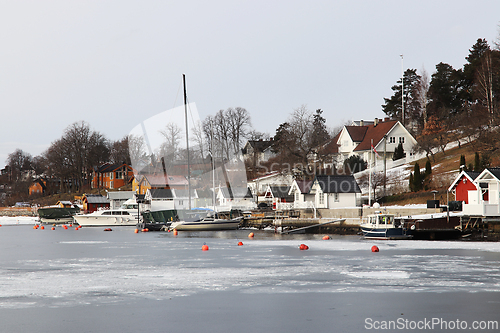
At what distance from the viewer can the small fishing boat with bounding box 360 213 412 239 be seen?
118 ft

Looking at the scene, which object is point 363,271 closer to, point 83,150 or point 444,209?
point 444,209

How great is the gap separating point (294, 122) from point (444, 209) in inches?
1446

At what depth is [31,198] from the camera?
378 feet

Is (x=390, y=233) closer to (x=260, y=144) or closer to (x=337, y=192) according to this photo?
(x=337, y=192)

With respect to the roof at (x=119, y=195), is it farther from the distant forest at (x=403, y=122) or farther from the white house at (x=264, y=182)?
the white house at (x=264, y=182)

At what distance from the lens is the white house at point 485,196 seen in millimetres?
38400

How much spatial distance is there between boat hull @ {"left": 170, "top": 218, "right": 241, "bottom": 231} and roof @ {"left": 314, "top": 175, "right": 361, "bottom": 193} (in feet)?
35.3

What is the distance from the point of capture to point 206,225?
5238 centimetres

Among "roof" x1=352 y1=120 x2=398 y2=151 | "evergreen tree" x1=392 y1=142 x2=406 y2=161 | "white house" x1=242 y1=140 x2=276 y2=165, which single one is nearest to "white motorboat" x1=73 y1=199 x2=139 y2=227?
"roof" x1=352 y1=120 x2=398 y2=151

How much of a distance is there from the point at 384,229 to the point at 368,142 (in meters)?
47.8

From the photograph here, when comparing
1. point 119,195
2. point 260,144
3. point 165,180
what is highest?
point 260,144

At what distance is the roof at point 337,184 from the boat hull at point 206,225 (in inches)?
424

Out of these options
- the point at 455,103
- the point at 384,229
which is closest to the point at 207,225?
the point at 384,229

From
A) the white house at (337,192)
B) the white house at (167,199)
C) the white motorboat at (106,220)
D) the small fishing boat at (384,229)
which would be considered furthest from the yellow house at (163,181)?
the small fishing boat at (384,229)
